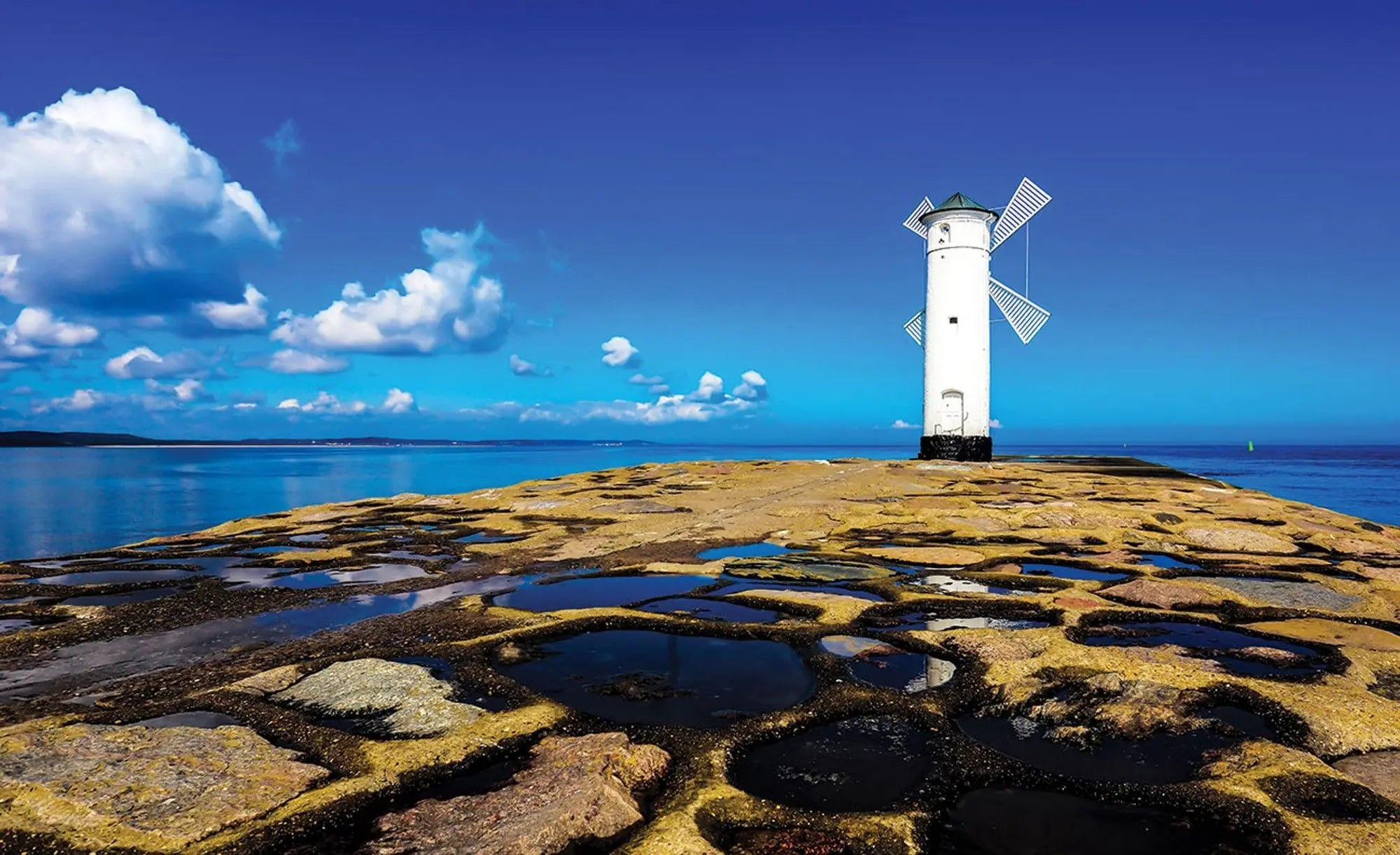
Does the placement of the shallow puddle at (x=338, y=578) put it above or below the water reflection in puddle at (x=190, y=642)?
below

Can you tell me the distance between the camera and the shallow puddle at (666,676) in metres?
5.41

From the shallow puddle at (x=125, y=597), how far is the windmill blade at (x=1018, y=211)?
129 ft

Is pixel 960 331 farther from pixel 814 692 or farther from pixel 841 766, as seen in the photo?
pixel 841 766

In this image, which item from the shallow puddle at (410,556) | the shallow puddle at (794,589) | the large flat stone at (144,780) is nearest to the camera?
the large flat stone at (144,780)

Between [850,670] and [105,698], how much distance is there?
19.7 ft

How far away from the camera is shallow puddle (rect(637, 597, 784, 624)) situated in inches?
312

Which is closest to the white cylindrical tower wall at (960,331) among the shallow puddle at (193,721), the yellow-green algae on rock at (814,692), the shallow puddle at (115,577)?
the yellow-green algae on rock at (814,692)

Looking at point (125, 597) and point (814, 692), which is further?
point (125, 597)

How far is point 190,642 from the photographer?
737 centimetres

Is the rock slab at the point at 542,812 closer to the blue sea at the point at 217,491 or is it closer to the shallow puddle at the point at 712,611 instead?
the shallow puddle at the point at 712,611

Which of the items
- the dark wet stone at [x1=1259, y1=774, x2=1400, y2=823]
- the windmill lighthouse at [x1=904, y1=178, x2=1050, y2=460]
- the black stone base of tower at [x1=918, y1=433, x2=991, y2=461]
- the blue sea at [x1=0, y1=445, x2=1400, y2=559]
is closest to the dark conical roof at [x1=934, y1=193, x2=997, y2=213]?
the windmill lighthouse at [x1=904, y1=178, x2=1050, y2=460]

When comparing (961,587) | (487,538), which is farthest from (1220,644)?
(487,538)

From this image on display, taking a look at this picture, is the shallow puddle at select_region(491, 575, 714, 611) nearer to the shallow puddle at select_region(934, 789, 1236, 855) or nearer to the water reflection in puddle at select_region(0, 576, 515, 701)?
the water reflection in puddle at select_region(0, 576, 515, 701)

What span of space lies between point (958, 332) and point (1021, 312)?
6805 millimetres
